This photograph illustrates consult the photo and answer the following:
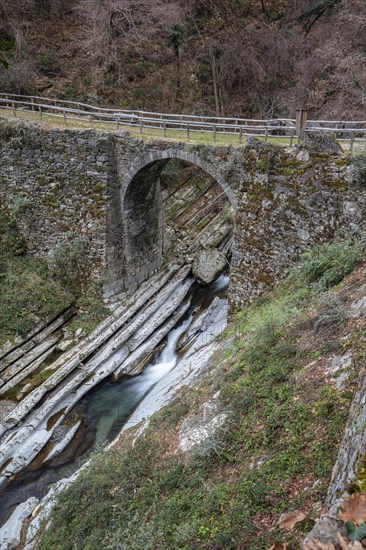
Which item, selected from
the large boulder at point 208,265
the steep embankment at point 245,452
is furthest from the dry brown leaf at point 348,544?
the large boulder at point 208,265

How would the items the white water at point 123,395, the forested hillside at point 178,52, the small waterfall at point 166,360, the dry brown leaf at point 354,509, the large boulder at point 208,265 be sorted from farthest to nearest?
the forested hillside at point 178,52
the large boulder at point 208,265
the small waterfall at point 166,360
the white water at point 123,395
the dry brown leaf at point 354,509

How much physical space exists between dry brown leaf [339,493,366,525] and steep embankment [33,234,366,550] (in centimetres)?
85

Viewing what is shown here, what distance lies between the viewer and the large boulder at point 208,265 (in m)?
19.1

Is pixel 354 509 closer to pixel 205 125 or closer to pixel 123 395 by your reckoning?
pixel 123 395

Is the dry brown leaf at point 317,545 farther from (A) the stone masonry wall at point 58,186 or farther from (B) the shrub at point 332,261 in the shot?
(A) the stone masonry wall at point 58,186

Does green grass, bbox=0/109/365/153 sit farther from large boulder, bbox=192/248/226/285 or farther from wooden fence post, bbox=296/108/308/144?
large boulder, bbox=192/248/226/285

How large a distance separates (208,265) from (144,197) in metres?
4.39

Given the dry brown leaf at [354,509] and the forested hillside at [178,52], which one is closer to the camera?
the dry brown leaf at [354,509]

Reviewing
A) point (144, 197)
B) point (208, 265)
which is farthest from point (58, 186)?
point (208, 265)

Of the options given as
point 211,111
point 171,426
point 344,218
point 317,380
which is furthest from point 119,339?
point 211,111

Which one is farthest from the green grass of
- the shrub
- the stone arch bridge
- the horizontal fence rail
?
the shrub

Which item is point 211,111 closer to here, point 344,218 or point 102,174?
point 102,174

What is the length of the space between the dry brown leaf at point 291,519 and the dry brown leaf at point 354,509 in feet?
4.57

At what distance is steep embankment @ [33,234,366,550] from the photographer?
16.9 feet
